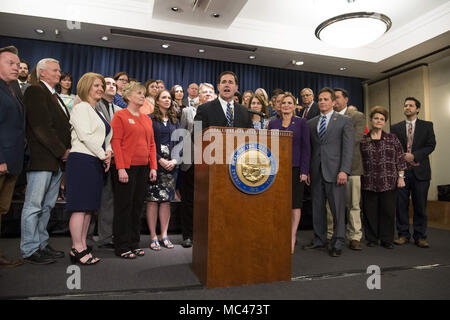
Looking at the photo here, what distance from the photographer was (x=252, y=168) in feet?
6.09

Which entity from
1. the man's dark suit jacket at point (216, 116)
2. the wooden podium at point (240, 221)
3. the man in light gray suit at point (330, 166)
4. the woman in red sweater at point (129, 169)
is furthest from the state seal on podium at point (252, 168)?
the man in light gray suit at point (330, 166)

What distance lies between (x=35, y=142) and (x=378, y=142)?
320 centimetres

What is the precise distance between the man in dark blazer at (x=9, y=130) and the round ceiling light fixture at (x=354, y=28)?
12.5 feet

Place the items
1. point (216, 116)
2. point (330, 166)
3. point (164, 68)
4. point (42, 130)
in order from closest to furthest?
1. point (42, 130)
2. point (216, 116)
3. point (330, 166)
4. point (164, 68)

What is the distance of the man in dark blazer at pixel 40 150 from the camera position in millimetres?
2264

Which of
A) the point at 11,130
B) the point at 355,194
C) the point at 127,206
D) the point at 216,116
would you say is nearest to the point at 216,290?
the point at 127,206

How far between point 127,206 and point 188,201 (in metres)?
0.63

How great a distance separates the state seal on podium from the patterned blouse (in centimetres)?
179

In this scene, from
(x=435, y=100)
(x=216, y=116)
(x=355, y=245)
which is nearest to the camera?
(x=216, y=116)

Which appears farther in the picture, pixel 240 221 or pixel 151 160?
pixel 151 160

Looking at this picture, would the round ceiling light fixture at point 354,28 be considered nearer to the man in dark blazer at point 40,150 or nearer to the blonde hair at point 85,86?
the blonde hair at point 85,86

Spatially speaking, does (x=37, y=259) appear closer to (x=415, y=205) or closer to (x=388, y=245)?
(x=388, y=245)

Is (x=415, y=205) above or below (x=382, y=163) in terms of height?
below
